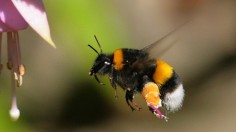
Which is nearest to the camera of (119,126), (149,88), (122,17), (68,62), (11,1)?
(11,1)

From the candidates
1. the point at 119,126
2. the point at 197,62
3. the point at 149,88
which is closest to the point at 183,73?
the point at 197,62

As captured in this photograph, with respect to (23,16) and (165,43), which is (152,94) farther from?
(23,16)

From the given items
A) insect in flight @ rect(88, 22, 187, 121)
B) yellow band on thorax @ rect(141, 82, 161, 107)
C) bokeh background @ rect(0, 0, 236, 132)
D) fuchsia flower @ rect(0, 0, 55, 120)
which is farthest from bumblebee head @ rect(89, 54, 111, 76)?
bokeh background @ rect(0, 0, 236, 132)

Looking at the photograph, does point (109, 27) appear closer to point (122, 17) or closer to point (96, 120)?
point (122, 17)

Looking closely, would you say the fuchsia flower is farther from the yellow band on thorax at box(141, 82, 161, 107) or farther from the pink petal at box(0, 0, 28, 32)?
the yellow band on thorax at box(141, 82, 161, 107)

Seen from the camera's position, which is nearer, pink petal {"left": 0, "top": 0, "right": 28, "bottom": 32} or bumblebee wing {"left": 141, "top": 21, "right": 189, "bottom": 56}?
pink petal {"left": 0, "top": 0, "right": 28, "bottom": 32}

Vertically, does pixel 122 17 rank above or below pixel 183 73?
above

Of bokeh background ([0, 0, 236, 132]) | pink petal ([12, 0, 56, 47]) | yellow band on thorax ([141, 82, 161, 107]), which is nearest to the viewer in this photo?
pink petal ([12, 0, 56, 47])
